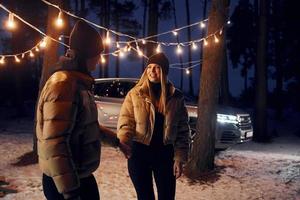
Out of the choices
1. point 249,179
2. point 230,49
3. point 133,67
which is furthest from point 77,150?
point 133,67

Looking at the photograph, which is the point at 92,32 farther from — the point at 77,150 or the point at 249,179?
the point at 249,179

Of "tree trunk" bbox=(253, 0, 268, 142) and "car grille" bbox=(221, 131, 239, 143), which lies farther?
"tree trunk" bbox=(253, 0, 268, 142)

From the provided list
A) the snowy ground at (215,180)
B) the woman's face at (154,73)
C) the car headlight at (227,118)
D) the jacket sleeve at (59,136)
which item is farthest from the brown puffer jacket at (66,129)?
the car headlight at (227,118)

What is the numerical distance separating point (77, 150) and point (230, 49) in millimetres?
37274

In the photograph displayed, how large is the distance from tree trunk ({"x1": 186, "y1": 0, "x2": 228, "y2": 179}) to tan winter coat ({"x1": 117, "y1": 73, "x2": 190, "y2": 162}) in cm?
434

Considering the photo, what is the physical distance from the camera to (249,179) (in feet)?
28.3

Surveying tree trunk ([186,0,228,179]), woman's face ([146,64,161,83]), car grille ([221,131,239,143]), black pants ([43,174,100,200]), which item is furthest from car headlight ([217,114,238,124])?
black pants ([43,174,100,200])

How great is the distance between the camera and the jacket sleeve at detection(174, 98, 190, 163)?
445 centimetres

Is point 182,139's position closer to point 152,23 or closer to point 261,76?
point 261,76

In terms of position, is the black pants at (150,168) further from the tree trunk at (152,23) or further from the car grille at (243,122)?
the tree trunk at (152,23)

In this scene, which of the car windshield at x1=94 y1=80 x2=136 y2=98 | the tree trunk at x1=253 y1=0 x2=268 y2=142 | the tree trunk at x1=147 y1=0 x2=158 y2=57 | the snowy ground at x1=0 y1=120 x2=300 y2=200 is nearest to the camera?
the snowy ground at x1=0 y1=120 x2=300 y2=200

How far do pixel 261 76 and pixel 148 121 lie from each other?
12852 mm

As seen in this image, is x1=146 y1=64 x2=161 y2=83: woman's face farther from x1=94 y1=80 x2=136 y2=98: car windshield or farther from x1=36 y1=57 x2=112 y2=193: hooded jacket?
x1=94 y1=80 x2=136 y2=98: car windshield

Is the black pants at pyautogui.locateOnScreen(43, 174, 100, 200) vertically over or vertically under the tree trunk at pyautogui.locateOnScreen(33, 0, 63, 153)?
under
